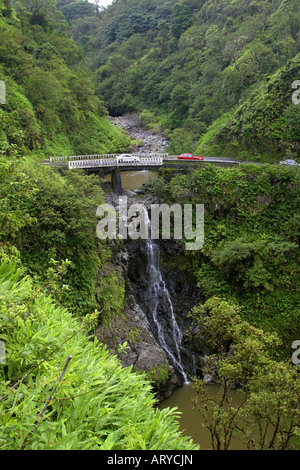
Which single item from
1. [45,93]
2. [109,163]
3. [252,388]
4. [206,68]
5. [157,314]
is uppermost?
[206,68]

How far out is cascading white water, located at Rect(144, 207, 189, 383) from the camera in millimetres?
14258

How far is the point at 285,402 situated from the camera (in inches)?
284

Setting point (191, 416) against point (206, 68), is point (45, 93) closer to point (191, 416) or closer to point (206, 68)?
point (206, 68)

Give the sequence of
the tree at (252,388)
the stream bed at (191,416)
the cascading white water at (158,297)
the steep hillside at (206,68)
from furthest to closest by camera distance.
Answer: the steep hillside at (206,68) < the cascading white water at (158,297) < the stream bed at (191,416) < the tree at (252,388)

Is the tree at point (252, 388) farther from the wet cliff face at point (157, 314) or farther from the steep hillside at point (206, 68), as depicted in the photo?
the steep hillside at point (206, 68)

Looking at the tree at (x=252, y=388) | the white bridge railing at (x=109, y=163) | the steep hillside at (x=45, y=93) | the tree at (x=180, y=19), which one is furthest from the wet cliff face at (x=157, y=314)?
the tree at (x=180, y=19)

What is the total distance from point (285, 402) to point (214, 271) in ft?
30.0

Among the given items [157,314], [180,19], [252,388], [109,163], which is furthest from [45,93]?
[180,19]

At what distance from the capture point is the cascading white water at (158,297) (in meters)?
14.3

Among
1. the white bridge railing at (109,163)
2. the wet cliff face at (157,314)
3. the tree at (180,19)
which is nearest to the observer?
the wet cliff face at (157,314)

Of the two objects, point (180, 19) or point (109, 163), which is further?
point (180, 19)

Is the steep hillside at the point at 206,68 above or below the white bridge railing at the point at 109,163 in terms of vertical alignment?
above

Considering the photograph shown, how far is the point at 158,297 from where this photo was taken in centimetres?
1583

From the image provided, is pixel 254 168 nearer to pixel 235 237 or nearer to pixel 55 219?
pixel 235 237
